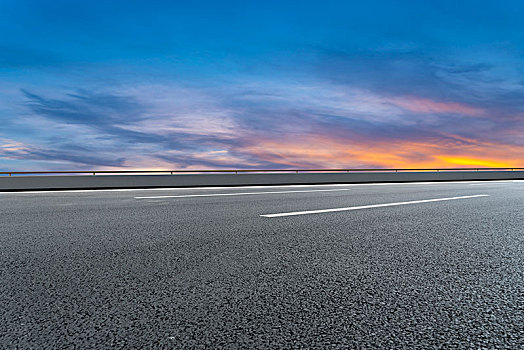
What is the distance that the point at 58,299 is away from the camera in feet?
9.72

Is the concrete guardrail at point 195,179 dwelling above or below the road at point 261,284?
above

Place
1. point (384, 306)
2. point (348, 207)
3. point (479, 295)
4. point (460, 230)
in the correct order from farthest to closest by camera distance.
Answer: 1. point (348, 207)
2. point (460, 230)
3. point (479, 295)
4. point (384, 306)

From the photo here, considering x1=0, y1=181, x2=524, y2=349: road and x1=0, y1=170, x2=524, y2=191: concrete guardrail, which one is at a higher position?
x1=0, y1=170, x2=524, y2=191: concrete guardrail

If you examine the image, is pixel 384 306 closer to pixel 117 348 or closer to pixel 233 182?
pixel 117 348

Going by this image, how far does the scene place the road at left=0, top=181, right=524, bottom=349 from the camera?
7.78ft

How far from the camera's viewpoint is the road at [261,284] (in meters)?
2.37

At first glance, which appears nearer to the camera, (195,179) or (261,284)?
(261,284)

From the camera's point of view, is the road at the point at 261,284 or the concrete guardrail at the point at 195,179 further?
the concrete guardrail at the point at 195,179

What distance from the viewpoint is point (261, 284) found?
3.32 meters

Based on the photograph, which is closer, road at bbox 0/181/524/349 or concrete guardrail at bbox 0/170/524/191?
road at bbox 0/181/524/349

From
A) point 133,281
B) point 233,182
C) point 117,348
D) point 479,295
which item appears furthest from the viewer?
point 233,182

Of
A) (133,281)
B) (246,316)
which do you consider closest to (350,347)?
(246,316)

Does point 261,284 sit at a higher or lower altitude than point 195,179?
lower

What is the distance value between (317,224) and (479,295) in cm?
344
